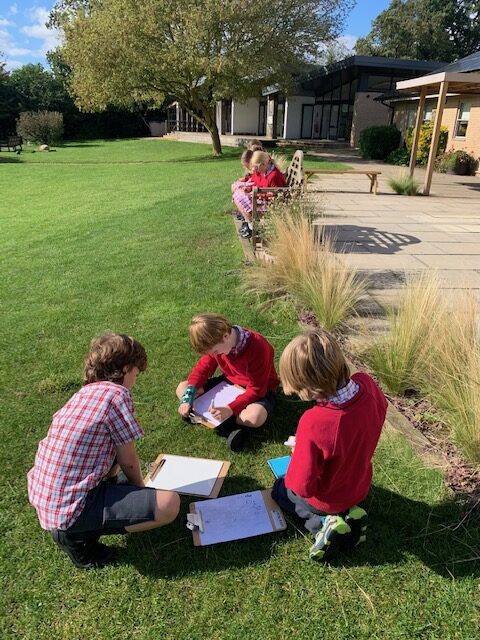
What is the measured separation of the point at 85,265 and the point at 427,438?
4.94 m

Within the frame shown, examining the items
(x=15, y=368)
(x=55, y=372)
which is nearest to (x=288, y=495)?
(x=55, y=372)

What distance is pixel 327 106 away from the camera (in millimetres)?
32688

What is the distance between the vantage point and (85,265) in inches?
256

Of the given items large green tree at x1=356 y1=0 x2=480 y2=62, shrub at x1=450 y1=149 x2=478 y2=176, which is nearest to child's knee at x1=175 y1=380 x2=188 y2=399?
shrub at x1=450 y1=149 x2=478 y2=176

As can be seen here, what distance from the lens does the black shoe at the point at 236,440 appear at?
2938mm

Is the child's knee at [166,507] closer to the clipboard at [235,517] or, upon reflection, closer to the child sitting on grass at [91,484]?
the child sitting on grass at [91,484]

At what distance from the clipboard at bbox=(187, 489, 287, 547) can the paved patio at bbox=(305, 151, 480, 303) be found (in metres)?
2.47

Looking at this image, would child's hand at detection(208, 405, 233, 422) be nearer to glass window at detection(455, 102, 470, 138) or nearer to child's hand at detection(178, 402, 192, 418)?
child's hand at detection(178, 402, 192, 418)

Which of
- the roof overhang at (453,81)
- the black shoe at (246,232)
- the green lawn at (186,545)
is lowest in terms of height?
the green lawn at (186,545)

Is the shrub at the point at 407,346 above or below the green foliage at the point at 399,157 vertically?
below

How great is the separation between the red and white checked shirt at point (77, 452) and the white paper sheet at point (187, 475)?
579mm

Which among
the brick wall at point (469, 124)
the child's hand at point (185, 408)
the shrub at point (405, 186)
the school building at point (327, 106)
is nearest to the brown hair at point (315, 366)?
the child's hand at point (185, 408)

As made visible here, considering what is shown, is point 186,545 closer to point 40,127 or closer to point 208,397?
point 208,397

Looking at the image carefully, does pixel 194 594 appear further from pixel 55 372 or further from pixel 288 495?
pixel 55 372
